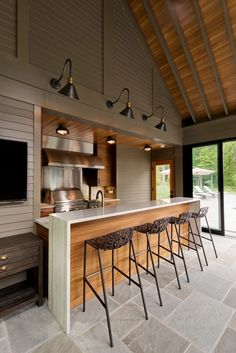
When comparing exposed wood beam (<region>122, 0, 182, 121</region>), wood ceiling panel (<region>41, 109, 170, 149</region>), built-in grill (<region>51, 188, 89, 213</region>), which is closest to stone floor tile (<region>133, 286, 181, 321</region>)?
built-in grill (<region>51, 188, 89, 213</region>)

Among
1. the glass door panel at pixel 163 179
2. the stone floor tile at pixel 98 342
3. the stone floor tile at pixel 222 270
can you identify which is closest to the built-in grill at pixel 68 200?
the stone floor tile at pixel 98 342

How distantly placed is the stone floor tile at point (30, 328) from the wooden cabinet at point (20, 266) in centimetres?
13

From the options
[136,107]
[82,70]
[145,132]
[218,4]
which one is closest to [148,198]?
[145,132]

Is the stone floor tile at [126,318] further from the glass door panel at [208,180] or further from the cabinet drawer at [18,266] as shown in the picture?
the glass door panel at [208,180]

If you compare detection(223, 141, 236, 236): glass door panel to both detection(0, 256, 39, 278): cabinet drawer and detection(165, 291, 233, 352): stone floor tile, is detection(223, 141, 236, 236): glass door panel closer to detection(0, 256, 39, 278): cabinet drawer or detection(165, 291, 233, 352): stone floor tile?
detection(165, 291, 233, 352): stone floor tile

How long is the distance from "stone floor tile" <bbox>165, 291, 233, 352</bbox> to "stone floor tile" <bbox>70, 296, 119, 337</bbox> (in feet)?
2.29

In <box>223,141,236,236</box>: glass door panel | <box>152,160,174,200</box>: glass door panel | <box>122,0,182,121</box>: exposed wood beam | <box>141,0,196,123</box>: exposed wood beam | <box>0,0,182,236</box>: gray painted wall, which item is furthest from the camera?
<box>152,160,174,200</box>: glass door panel

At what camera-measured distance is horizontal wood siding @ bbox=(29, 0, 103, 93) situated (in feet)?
8.78

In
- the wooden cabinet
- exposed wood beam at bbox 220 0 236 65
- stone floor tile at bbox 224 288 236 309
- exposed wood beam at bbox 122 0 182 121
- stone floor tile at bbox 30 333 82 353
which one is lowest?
stone floor tile at bbox 224 288 236 309

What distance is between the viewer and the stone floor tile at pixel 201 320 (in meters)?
1.77

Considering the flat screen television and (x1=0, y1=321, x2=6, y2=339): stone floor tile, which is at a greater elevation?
the flat screen television

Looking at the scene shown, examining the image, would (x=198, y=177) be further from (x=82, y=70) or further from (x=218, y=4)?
(x=82, y=70)

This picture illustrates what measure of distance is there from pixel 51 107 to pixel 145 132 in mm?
2358

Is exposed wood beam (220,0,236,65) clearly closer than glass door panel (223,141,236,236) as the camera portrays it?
Yes
